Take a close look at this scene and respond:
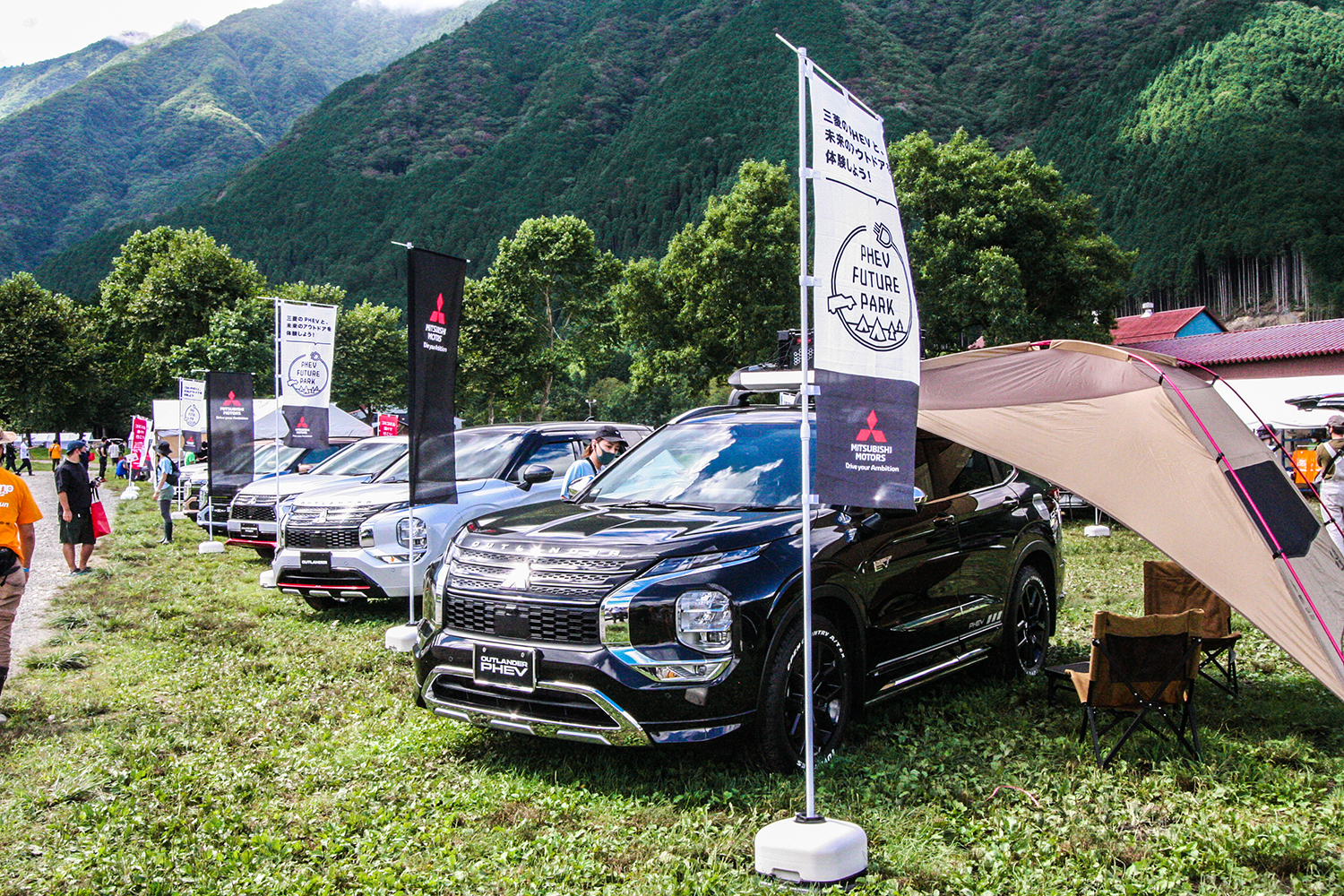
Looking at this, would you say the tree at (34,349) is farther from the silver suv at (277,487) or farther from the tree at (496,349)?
the silver suv at (277,487)

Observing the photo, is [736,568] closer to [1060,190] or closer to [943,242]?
[943,242]

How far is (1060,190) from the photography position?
37375 millimetres

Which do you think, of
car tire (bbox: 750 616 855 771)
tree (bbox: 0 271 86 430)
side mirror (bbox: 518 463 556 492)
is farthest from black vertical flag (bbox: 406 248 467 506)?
tree (bbox: 0 271 86 430)

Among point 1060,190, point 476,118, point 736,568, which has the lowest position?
point 736,568

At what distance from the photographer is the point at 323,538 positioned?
9844 millimetres

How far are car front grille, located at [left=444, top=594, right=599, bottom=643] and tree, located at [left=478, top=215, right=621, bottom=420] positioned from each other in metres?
47.2

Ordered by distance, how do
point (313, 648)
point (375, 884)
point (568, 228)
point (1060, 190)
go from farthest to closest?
1. point (568, 228)
2. point (1060, 190)
3. point (313, 648)
4. point (375, 884)

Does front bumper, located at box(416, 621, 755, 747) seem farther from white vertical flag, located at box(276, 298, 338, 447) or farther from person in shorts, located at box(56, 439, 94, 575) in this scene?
person in shorts, located at box(56, 439, 94, 575)

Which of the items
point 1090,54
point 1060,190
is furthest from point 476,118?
point 1060,190

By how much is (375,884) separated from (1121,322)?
87666 mm

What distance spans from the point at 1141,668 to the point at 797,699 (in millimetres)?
1851

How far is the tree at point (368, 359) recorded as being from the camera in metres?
61.3

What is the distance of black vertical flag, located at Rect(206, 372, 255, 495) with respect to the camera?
15.6 metres

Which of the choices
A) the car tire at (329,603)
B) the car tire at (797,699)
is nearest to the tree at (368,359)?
the car tire at (329,603)
